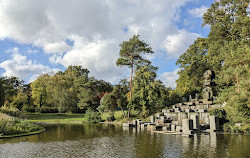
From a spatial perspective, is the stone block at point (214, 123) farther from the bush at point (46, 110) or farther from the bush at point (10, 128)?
the bush at point (46, 110)

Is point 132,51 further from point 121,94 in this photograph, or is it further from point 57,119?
point 57,119

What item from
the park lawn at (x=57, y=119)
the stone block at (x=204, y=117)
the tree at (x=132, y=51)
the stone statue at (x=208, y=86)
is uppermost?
the tree at (x=132, y=51)

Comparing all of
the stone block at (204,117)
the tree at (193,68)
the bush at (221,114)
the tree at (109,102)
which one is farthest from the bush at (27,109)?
the bush at (221,114)

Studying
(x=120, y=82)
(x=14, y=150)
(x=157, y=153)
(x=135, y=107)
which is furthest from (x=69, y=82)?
(x=157, y=153)

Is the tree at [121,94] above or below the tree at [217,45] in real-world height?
below

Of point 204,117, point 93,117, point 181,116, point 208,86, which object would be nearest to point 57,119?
point 93,117

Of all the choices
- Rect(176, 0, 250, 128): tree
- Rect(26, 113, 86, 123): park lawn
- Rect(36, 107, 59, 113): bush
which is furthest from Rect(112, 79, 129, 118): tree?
Rect(36, 107, 59, 113): bush

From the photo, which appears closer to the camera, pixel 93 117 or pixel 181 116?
pixel 181 116

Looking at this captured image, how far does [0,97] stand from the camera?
48.1m

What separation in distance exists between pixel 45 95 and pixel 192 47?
151 feet

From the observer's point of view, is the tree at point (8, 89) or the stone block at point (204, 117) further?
the tree at point (8, 89)

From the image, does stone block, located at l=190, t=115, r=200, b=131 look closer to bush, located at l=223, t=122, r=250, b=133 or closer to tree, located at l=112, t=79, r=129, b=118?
bush, located at l=223, t=122, r=250, b=133

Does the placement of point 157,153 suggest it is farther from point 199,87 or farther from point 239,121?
point 199,87

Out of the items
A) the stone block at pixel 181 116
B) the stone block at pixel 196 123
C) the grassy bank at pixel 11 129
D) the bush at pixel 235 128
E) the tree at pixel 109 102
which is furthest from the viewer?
the tree at pixel 109 102
